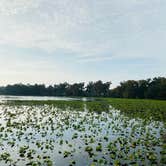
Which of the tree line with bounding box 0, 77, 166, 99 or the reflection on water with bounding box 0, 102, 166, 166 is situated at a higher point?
the tree line with bounding box 0, 77, 166, 99

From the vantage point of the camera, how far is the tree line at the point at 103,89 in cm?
10071

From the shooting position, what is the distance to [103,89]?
509 feet

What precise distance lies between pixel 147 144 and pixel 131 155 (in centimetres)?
310

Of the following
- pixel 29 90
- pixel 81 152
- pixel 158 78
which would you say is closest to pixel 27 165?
pixel 81 152

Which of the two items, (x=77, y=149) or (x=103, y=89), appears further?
(x=103, y=89)

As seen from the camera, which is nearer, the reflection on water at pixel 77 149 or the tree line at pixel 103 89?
the reflection on water at pixel 77 149

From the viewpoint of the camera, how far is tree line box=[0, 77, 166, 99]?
330 ft

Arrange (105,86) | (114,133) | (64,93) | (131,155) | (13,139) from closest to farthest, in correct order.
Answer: (131,155) → (13,139) → (114,133) → (105,86) → (64,93)

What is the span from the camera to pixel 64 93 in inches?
6821

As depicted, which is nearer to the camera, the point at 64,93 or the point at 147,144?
the point at 147,144

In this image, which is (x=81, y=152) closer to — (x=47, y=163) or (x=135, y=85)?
(x=47, y=163)

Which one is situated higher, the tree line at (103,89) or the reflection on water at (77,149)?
the tree line at (103,89)

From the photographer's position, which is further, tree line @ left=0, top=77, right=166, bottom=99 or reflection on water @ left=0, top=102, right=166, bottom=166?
tree line @ left=0, top=77, right=166, bottom=99

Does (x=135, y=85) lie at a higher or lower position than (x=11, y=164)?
higher
